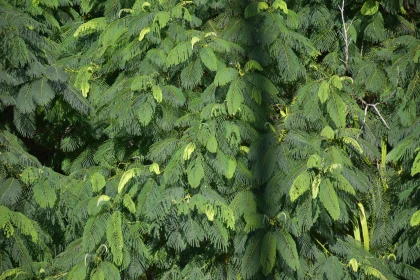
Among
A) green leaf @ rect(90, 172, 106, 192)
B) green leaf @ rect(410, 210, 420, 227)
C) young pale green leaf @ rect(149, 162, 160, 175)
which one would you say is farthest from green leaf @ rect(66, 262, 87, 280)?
green leaf @ rect(410, 210, 420, 227)

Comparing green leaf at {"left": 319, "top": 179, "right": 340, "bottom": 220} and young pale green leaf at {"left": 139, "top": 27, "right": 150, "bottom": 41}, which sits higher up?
young pale green leaf at {"left": 139, "top": 27, "right": 150, "bottom": 41}

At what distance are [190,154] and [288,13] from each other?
1.33 metres

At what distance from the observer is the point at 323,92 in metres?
3.85

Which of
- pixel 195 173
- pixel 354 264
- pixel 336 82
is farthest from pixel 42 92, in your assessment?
pixel 354 264

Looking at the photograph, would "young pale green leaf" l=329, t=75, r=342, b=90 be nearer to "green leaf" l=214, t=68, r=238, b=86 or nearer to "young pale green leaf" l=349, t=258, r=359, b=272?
"green leaf" l=214, t=68, r=238, b=86

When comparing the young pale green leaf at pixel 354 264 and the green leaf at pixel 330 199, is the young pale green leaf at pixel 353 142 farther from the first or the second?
the young pale green leaf at pixel 354 264

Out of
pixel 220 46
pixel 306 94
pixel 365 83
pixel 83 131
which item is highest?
pixel 220 46

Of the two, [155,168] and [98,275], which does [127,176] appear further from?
[98,275]

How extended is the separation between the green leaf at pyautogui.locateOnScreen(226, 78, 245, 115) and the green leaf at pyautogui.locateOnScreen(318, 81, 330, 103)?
48 cm

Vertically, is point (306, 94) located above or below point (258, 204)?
above

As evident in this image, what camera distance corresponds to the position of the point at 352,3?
16.3ft

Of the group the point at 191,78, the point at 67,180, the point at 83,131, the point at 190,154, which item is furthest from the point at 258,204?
the point at 83,131

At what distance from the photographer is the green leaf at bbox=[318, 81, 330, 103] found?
3838mm

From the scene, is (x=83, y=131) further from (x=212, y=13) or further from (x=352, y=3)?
(x=352, y=3)
